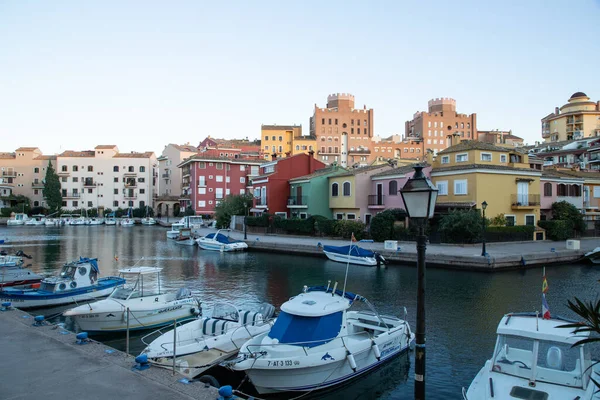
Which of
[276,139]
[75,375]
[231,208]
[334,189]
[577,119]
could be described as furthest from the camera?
[276,139]

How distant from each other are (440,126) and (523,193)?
75.1m

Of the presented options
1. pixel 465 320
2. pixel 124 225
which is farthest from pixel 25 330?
pixel 124 225

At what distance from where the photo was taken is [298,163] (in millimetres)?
54469

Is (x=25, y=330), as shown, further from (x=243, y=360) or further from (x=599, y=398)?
(x=599, y=398)

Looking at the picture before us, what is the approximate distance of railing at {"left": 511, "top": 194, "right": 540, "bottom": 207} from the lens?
133ft

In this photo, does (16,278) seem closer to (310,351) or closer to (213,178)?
(310,351)

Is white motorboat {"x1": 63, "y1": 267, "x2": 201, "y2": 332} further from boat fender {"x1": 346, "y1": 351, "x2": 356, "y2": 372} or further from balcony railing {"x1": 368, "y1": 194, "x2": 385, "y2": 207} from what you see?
balcony railing {"x1": 368, "y1": 194, "x2": 385, "y2": 207}

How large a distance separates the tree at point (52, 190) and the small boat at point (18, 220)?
21.2 ft

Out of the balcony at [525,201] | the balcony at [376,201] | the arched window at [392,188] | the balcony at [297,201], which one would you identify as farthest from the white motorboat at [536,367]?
the balcony at [297,201]

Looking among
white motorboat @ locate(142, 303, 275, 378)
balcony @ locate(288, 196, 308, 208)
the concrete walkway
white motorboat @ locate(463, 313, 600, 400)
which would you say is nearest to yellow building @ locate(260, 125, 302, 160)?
balcony @ locate(288, 196, 308, 208)

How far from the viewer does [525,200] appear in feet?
136

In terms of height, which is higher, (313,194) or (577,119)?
(577,119)

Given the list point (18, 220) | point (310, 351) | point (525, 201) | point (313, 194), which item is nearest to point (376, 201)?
point (313, 194)

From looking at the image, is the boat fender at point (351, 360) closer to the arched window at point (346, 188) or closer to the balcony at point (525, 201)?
the balcony at point (525, 201)
